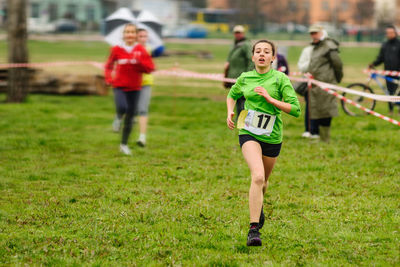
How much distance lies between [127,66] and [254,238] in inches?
197

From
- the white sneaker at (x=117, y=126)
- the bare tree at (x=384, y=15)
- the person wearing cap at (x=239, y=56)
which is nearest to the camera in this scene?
the person wearing cap at (x=239, y=56)

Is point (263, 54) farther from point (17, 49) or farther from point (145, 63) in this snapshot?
point (17, 49)

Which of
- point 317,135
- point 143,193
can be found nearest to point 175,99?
point 317,135

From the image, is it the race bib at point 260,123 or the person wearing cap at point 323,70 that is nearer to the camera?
the race bib at point 260,123

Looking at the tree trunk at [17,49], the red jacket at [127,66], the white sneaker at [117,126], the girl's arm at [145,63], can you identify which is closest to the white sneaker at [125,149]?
the red jacket at [127,66]

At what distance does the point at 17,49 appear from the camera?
16.9m

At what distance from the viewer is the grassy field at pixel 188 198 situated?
5414 millimetres

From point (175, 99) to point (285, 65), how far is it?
21.3 feet

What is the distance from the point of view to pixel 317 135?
11828 mm

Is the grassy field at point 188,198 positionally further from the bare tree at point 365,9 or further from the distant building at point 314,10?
the bare tree at point 365,9

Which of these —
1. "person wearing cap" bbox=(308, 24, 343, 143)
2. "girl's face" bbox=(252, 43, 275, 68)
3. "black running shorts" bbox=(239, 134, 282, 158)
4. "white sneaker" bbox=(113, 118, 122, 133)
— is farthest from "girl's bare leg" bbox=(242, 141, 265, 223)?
"white sneaker" bbox=(113, 118, 122, 133)

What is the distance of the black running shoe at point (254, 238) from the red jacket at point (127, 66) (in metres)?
4.84

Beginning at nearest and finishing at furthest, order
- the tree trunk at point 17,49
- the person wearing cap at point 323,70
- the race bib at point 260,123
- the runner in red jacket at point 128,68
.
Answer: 1. the race bib at point 260,123
2. the runner in red jacket at point 128,68
3. the person wearing cap at point 323,70
4. the tree trunk at point 17,49

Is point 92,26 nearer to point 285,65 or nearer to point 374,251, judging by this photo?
point 285,65
